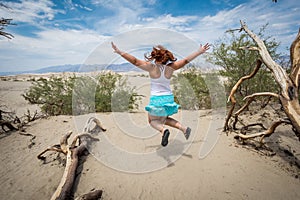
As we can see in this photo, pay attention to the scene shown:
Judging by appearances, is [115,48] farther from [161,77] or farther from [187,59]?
[187,59]

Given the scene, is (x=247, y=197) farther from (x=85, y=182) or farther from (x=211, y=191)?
(x=85, y=182)

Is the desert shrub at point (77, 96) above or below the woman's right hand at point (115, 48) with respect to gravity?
below

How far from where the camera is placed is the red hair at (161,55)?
3.20m

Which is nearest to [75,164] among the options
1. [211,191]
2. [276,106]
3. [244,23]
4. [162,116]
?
[162,116]

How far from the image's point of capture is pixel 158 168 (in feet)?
10.7

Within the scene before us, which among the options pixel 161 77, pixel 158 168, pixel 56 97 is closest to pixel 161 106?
pixel 161 77

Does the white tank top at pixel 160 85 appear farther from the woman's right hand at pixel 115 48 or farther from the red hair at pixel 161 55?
the woman's right hand at pixel 115 48

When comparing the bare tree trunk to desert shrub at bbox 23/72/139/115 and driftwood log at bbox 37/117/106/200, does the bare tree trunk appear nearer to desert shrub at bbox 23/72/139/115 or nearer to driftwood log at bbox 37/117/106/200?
driftwood log at bbox 37/117/106/200

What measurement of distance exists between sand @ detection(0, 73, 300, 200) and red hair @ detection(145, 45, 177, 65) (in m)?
1.91

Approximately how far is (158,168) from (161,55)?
6.64ft

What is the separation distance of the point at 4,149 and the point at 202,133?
474 centimetres

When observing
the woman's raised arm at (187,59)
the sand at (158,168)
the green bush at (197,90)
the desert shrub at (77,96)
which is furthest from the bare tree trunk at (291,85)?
the desert shrub at (77,96)

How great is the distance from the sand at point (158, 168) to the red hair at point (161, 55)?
6.28 ft

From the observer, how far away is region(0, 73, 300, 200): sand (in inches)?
107
